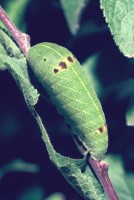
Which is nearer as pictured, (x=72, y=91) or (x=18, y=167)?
(x=72, y=91)

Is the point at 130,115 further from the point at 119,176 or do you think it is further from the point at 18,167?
the point at 18,167

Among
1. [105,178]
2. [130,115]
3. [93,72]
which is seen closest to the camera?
[105,178]

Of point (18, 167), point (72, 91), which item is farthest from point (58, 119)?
point (72, 91)

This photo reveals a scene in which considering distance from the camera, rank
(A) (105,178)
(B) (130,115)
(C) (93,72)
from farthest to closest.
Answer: (C) (93,72) < (B) (130,115) < (A) (105,178)

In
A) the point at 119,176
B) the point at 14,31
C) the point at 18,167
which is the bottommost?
the point at 119,176

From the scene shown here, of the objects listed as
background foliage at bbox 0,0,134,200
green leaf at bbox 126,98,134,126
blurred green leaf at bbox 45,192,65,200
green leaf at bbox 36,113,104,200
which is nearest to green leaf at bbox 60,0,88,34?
background foliage at bbox 0,0,134,200

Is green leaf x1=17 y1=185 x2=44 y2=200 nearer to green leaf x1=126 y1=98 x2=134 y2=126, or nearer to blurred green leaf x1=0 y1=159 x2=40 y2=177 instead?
blurred green leaf x1=0 y1=159 x2=40 y2=177

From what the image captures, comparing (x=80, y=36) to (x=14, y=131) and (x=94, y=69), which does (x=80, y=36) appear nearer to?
(x=94, y=69)

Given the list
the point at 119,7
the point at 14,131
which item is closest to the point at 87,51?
the point at 14,131
